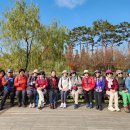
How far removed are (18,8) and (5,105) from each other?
1234 centimetres

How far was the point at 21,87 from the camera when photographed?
987cm

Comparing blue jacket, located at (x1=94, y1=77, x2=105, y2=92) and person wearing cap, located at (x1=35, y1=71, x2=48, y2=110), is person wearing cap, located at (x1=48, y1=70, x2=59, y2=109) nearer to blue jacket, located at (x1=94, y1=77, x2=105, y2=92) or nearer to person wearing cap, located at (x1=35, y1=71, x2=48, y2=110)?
person wearing cap, located at (x1=35, y1=71, x2=48, y2=110)

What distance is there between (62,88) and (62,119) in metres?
2.08

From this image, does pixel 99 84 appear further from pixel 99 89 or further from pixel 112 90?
pixel 112 90

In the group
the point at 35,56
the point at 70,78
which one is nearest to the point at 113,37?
the point at 35,56

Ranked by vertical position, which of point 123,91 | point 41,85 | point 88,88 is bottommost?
point 123,91

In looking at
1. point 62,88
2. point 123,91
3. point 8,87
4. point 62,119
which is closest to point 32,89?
point 8,87

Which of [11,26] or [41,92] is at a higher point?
[11,26]

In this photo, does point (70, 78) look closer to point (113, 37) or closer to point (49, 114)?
point (49, 114)

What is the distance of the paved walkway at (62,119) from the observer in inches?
282

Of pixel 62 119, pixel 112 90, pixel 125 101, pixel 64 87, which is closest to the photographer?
pixel 62 119

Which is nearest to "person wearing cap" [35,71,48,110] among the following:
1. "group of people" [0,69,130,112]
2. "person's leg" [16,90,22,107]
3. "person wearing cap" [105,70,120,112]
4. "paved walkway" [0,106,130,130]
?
Result: "group of people" [0,69,130,112]

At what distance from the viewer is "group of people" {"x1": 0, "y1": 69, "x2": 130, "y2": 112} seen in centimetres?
954

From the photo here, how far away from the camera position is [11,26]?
20344mm
